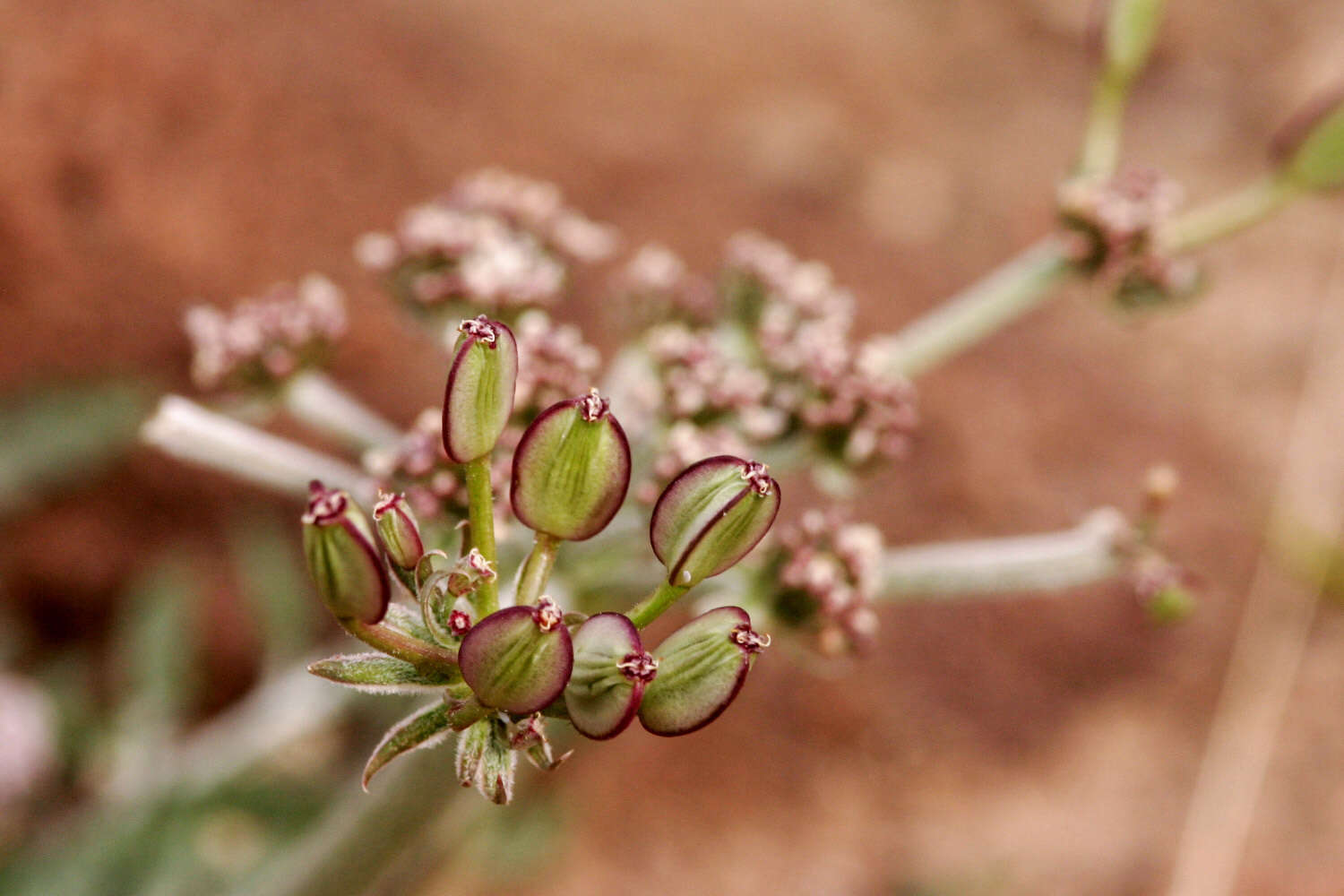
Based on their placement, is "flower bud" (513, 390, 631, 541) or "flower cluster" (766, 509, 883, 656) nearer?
"flower bud" (513, 390, 631, 541)

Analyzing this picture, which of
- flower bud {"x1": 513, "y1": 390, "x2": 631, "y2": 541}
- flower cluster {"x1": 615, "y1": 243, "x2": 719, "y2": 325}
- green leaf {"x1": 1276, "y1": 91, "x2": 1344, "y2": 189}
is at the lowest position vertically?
flower bud {"x1": 513, "y1": 390, "x2": 631, "y2": 541}

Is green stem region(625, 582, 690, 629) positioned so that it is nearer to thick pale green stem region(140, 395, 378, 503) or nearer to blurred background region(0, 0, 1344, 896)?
thick pale green stem region(140, 395, 378, 503)

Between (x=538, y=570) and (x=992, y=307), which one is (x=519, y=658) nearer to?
(x=538, y=570)

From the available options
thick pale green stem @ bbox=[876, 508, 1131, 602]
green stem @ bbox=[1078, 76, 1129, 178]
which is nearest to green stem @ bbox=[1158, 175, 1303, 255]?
green stem @ bbox=[1078, 76, 1129, 178]

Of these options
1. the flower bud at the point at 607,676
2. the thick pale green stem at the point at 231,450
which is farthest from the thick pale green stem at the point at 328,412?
the flower bud at the point at 607,676

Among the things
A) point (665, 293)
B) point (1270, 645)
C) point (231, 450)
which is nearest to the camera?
point (231, 450)

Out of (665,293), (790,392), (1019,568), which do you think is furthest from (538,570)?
(665,293)
